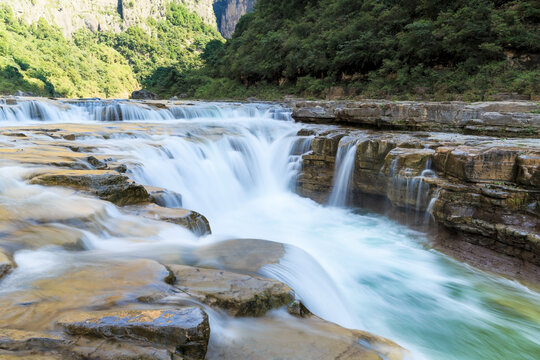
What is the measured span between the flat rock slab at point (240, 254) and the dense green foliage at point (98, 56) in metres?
41.7

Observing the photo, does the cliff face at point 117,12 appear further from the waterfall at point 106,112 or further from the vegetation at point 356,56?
the waterfall at point 106,112

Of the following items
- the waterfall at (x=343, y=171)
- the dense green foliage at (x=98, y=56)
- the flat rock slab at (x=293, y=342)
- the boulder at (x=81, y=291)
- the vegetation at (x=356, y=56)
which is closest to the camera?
the boulder at (x=81, y=291)

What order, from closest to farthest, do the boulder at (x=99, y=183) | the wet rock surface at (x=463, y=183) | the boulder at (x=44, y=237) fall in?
the boulder at (x=44, y=237), the boulder at (x=99, y=183), the wet rock surface at (x=463, y=183)

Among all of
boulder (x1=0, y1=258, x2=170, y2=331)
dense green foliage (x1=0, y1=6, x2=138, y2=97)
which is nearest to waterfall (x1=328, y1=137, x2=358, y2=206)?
boulder (x1=0, y1=258, x2=170, y2=331)

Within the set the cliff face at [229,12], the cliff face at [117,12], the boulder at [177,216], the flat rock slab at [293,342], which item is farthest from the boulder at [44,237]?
the cliff face at [229,12]

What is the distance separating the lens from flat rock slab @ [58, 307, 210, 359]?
5.25ft

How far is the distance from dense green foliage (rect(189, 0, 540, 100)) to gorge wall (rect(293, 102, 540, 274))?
8132 millimetres

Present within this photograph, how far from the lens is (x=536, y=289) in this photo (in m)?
4.29

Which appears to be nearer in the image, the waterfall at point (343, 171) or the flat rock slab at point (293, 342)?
the flat rock slab at point (293, 342)

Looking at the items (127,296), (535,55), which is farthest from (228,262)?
(535,55)

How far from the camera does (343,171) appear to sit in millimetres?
7664

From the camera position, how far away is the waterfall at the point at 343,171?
296 inches

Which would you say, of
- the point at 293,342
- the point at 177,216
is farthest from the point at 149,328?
the point at 177,216

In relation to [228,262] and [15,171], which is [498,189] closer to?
[228,262]
